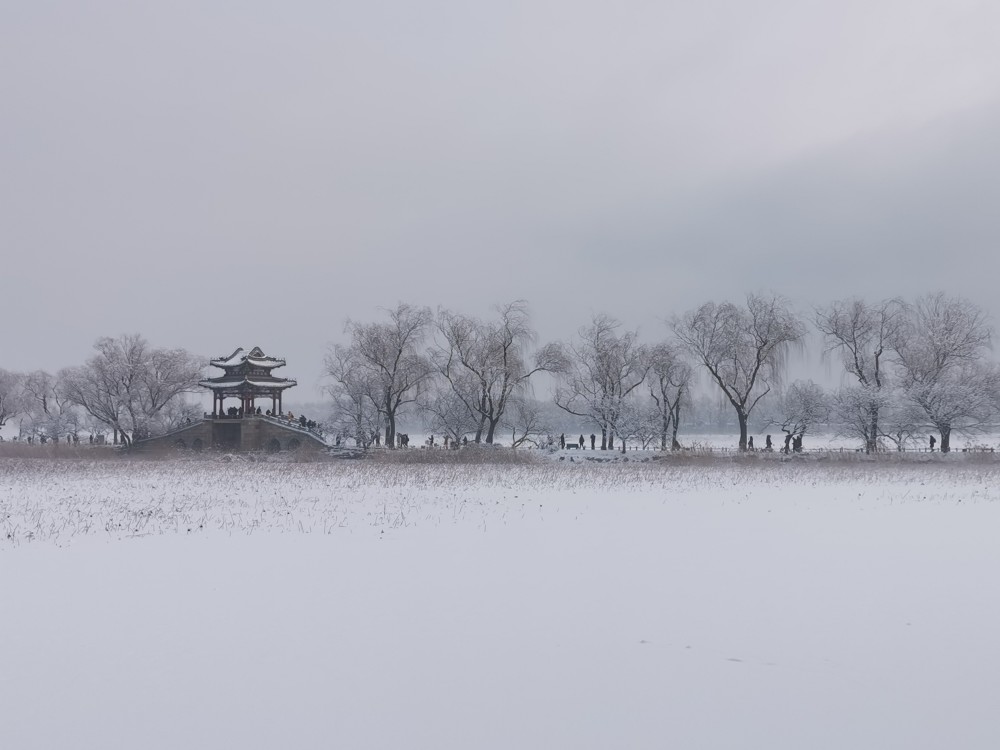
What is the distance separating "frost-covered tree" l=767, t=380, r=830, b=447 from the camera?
44.8m

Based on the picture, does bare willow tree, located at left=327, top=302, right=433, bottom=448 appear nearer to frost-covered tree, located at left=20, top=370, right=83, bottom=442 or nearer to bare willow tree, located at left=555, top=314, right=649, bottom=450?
bare willow tree, located at left=555, top=314, right=649, bottom=450

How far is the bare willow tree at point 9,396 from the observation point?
7129cm

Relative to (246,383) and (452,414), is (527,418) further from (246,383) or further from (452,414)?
(246,383)

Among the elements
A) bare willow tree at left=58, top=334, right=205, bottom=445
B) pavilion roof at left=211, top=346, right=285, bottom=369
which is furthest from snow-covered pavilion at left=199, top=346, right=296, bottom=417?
bare willow tree at left=58, top=334, right=205, bottom=445

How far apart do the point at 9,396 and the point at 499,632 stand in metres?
85.0

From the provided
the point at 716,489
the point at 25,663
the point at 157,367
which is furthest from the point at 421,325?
the point at 25,663

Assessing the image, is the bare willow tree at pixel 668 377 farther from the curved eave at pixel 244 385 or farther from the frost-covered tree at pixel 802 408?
the curved eave at pixel 244 385

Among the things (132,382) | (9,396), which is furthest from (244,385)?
(9,396)

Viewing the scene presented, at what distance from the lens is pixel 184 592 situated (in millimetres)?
7078

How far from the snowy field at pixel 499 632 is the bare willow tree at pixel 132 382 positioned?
1817 inches

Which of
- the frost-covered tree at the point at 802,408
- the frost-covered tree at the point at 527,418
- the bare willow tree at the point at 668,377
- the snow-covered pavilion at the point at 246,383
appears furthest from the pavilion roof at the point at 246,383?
the frost-covered tree at the point at 802,408

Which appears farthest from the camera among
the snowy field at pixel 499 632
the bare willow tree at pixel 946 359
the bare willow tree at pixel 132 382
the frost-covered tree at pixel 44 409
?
the frost-covered tree at pixel 44 409

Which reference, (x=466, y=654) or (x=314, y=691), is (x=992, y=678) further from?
(x=314, y=691)

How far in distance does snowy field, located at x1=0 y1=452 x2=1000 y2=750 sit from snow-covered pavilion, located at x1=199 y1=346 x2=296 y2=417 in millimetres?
37463
